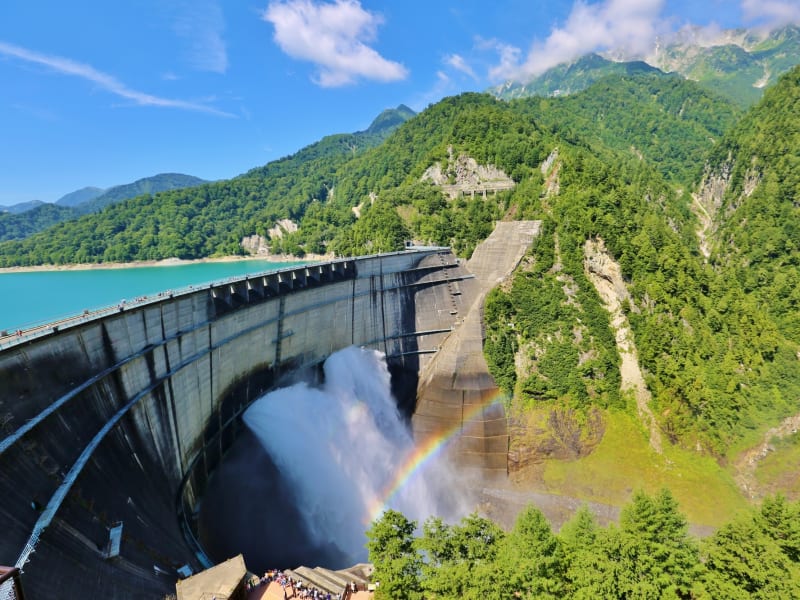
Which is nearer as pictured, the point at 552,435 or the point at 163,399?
the point at 163,399

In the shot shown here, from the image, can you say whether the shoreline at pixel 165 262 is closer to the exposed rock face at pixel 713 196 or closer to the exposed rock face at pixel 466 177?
the exposed rock face at pixel 466 177

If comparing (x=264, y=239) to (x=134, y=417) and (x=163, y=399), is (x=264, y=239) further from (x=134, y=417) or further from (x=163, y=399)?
(x=134, y=417)

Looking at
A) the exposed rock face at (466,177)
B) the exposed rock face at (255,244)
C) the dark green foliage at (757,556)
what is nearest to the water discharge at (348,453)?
the dark green foliage at (757,556)

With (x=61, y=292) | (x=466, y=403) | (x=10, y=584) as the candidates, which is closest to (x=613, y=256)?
(x=466, y=403)

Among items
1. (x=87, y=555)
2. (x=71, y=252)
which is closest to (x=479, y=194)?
(x=87, y=555)

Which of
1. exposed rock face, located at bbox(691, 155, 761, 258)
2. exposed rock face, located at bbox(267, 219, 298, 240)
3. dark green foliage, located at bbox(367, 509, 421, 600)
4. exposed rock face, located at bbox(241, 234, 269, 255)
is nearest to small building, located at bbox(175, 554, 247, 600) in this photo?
dark green foliage, located at bbox(367, 509, 421, 600)

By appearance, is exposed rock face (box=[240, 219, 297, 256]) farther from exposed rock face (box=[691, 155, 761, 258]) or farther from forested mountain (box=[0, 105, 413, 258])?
exposed rock face (box=[691, 155, 761, 258])

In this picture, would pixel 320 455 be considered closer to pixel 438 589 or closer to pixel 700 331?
pixel 438 589
